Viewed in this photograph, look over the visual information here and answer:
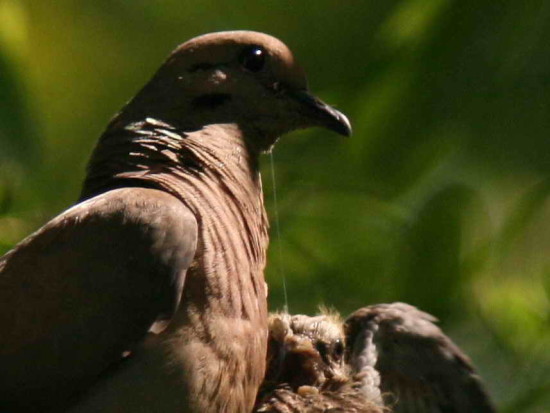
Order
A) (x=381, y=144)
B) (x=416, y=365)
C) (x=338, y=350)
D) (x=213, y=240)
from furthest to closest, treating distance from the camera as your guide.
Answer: (x=381, y=144) → (x=416, y=365) → (x=338, y=350) → (x=213, y=240)

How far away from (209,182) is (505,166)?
202 centimetres

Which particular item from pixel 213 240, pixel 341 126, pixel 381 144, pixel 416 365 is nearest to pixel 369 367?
pixel 416 365

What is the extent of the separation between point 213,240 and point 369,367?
0.90m

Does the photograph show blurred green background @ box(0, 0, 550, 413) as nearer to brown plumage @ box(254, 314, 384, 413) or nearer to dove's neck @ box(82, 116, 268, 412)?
brown plumage @ box(254, 314, 384, 413)

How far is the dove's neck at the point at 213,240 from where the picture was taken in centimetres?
383

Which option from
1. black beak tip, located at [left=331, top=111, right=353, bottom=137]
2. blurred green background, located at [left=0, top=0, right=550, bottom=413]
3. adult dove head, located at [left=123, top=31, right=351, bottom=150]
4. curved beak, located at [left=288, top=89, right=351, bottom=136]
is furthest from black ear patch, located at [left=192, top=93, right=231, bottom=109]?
blurred green background, located at [left=0, top=0, right=550, bottom=413]

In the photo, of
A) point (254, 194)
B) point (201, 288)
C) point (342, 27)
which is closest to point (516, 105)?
point (342, 27)

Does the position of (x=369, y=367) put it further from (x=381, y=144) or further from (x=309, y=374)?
(x=381, y=144)

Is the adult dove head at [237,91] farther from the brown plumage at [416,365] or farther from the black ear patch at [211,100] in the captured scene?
the brown plumage at [416,365]

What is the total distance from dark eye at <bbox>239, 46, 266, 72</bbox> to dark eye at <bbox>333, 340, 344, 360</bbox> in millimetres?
874

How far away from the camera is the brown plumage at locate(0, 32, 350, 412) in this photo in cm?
379

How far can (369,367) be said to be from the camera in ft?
15.3

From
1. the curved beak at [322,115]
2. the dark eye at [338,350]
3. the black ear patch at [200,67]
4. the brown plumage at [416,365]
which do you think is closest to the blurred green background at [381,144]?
the brown plumage at [416,365]

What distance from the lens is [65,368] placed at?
3.80 m
